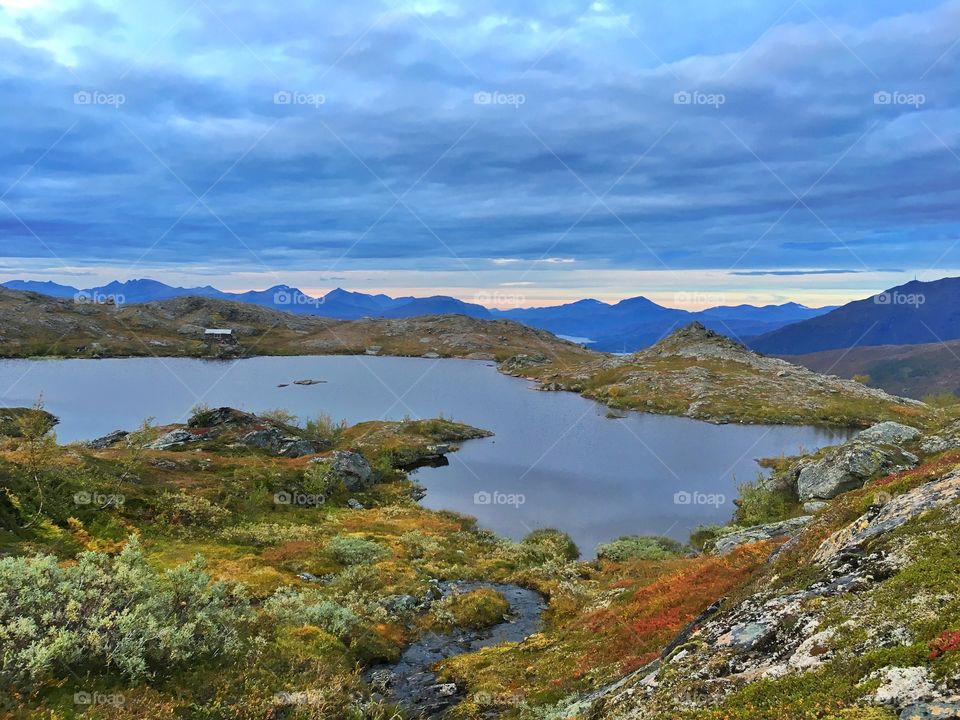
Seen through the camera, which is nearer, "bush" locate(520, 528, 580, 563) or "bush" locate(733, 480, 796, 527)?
"bush" locate(520, 528, 580, 563)

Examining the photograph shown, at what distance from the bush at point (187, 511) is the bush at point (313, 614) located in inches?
609

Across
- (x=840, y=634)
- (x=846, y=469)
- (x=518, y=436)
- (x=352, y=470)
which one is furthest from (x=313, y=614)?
(x=518, y=436)

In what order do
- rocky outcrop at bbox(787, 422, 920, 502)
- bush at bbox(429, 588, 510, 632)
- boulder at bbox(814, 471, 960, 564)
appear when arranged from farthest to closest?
1. rocky outcrop at bbox(787, 422, 920, 502)
2. bush at bbox(429, 588, 510, 632)
3. boulder at bbox(814, 471, 960, 564)

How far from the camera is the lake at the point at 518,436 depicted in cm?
5919

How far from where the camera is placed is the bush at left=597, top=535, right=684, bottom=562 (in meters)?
43.1

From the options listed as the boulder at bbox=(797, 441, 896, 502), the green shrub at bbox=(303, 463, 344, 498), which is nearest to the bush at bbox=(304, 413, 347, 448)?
the green shrub at bbox=(303, 463, 344, 498)

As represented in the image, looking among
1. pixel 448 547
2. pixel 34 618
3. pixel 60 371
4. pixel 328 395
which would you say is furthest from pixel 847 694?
pixel 60 371

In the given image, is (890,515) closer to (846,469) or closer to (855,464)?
(846,469)

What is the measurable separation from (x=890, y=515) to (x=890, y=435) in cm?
3760

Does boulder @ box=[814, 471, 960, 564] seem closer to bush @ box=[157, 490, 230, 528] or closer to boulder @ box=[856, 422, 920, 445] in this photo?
boulder @ box=[856, 422, 920, 445]

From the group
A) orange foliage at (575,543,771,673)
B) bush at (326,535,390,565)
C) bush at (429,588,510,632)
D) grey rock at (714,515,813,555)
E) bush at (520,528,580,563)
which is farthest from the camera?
bush at (520,528,580,563)

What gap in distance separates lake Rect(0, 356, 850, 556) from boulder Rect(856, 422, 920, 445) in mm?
16566

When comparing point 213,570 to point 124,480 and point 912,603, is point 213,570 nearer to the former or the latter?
point 124,480

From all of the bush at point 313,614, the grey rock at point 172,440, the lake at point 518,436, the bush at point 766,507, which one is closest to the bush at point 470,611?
the bush at point 313,614
